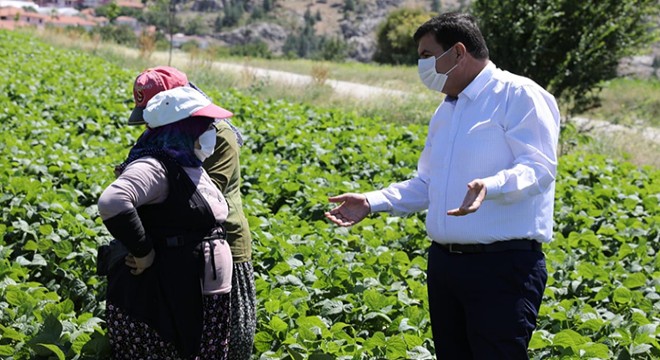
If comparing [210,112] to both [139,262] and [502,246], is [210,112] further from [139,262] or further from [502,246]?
[502,246]

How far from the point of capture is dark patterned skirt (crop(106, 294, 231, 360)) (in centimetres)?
337

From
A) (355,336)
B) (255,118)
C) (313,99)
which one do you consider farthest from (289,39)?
(355,336)

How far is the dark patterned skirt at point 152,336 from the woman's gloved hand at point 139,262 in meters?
0.20

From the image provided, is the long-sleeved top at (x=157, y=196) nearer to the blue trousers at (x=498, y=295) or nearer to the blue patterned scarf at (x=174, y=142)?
the blue patterned scarf at (x=174, y=142)

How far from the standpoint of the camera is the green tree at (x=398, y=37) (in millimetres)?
49969

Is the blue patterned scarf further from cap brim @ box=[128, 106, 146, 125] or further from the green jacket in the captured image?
the green jacket

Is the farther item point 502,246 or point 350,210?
point 350,210

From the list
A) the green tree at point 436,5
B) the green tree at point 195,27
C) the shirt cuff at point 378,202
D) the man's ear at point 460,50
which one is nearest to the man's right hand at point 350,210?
the shirt cuff at point 378,202

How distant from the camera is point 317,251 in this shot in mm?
5281

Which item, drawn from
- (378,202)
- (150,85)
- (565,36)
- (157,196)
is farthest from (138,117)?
(565,36)

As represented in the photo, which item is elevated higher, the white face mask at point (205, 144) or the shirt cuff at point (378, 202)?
the white face mask at point (205, 144)

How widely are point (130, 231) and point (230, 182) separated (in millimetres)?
820

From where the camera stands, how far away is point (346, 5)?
142625mm

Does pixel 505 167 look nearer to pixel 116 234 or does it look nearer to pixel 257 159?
pixel 116 234
